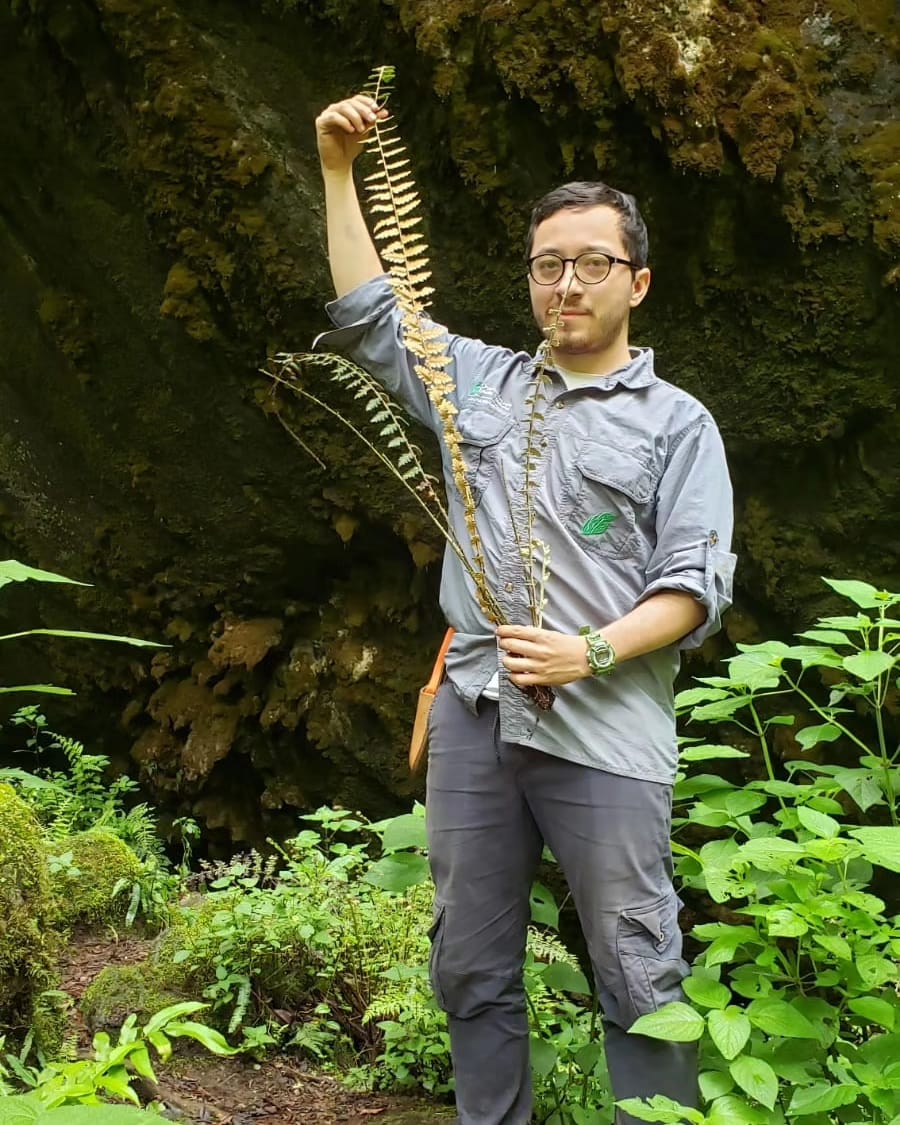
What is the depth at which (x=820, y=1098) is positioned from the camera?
5.25 ft

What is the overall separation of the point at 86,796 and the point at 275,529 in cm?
195

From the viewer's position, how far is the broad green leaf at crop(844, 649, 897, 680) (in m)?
1.85

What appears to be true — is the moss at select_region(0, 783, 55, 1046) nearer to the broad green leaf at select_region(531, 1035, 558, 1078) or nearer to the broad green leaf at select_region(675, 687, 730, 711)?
the broad green leaf at select_region(531, 1035, 558, 1078)

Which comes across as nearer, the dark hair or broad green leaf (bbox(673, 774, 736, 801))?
the dark hair

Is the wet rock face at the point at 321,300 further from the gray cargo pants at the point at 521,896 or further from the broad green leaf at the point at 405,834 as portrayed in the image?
the gray cargo pants at the point at 521,896

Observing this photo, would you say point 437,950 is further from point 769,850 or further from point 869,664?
point 869,664

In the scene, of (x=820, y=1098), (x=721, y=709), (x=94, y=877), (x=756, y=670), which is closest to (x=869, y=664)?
(x=756, y=670)

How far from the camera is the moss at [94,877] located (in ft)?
11.9

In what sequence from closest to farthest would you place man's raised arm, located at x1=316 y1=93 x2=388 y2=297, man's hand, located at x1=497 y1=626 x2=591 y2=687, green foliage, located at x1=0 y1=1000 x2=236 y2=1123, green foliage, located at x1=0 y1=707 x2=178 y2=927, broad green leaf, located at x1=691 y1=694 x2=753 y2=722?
green foliage, located at x1=0 y1=1000 x2=236 y2=1123 < man's hand, located at x1=497 y1=626 x2=591 y2=687 < man's raised arm, located at x1=316 y1=93 x2=388 y2=297 < broad green leaf, located at x1=691 y1=694 x2=753 y2=722 < green foliage, located at x1=0 y1=707 x2=178 y2=927

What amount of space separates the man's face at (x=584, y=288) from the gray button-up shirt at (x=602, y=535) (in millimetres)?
102

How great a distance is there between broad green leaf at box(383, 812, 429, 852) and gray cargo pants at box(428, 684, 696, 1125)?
0.22 metres

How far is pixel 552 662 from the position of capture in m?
1.73

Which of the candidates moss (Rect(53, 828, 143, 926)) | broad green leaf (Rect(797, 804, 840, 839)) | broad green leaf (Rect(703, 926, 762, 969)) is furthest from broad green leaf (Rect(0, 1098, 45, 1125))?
moss (Rect(53, 828, 143, 926))

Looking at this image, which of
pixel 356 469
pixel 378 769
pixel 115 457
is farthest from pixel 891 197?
pixel 115 457
